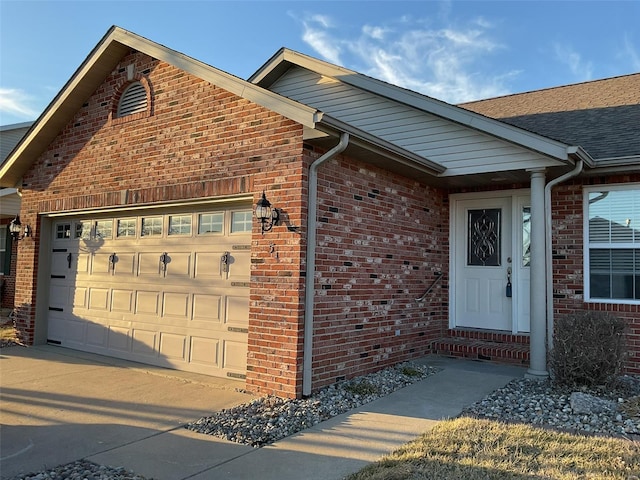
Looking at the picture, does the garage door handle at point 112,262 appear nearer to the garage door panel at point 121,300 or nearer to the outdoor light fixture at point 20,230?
the garage door panel at point 121,300

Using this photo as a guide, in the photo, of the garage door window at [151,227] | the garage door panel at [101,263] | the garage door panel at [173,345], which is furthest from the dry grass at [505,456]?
the garage door panel at [101,263]

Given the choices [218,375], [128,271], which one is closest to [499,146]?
[218,375]

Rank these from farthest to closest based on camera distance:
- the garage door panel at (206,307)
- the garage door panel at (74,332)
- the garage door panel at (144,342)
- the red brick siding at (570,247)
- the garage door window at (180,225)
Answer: the garage door panel at (74,332), the garage door panel at (144,342), the red brick siding at (570,247), the garage door window at (180,225), the garage door panel at (206,307)

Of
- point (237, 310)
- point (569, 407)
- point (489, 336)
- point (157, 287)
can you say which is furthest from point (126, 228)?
point (569, 407)

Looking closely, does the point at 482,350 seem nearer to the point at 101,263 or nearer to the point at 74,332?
the point at 101,263

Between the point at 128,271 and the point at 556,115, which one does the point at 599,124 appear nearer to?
the point at 556,115

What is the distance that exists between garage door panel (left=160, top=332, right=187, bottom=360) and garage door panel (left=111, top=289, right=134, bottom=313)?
912 mm

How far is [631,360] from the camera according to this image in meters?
6.75

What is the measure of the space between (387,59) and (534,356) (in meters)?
9.89

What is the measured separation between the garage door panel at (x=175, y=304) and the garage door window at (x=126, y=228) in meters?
1.32

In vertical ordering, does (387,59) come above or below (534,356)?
above

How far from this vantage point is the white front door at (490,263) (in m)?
7.89

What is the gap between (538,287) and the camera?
251 inches

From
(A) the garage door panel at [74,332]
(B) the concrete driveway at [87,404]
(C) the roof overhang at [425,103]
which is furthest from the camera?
(A) the garage door panel at [74,332]
